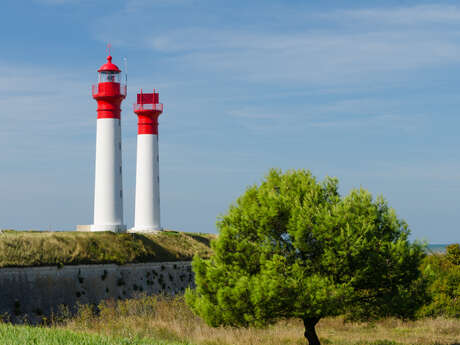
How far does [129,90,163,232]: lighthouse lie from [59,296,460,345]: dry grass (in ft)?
49.9

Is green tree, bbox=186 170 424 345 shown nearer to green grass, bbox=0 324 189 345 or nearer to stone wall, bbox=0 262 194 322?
green grass, bbox=0 324 189 345

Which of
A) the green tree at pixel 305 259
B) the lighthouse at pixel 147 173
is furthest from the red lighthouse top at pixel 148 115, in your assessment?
the green tree at pixel 305 259

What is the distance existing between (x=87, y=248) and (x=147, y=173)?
10932 millimetres

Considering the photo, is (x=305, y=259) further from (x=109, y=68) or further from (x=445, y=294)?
(x=109, y=68)

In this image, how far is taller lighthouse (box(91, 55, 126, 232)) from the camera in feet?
116

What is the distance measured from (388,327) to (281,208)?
10421 mm

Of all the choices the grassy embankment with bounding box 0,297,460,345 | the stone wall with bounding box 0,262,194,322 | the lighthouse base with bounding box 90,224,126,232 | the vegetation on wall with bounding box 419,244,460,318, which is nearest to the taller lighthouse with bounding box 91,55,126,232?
the lighthouse base with bounding box 90,224,126,232

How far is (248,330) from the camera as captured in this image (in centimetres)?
1992

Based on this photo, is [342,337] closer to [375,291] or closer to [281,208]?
[375,291]

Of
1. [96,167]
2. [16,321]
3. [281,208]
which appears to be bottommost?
[16,321]

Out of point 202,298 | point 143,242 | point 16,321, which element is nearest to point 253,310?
point 202,298

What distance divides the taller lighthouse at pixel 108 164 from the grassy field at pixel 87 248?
166cm

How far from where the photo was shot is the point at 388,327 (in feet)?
79.5

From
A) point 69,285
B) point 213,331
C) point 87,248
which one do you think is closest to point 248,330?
point 213,331
